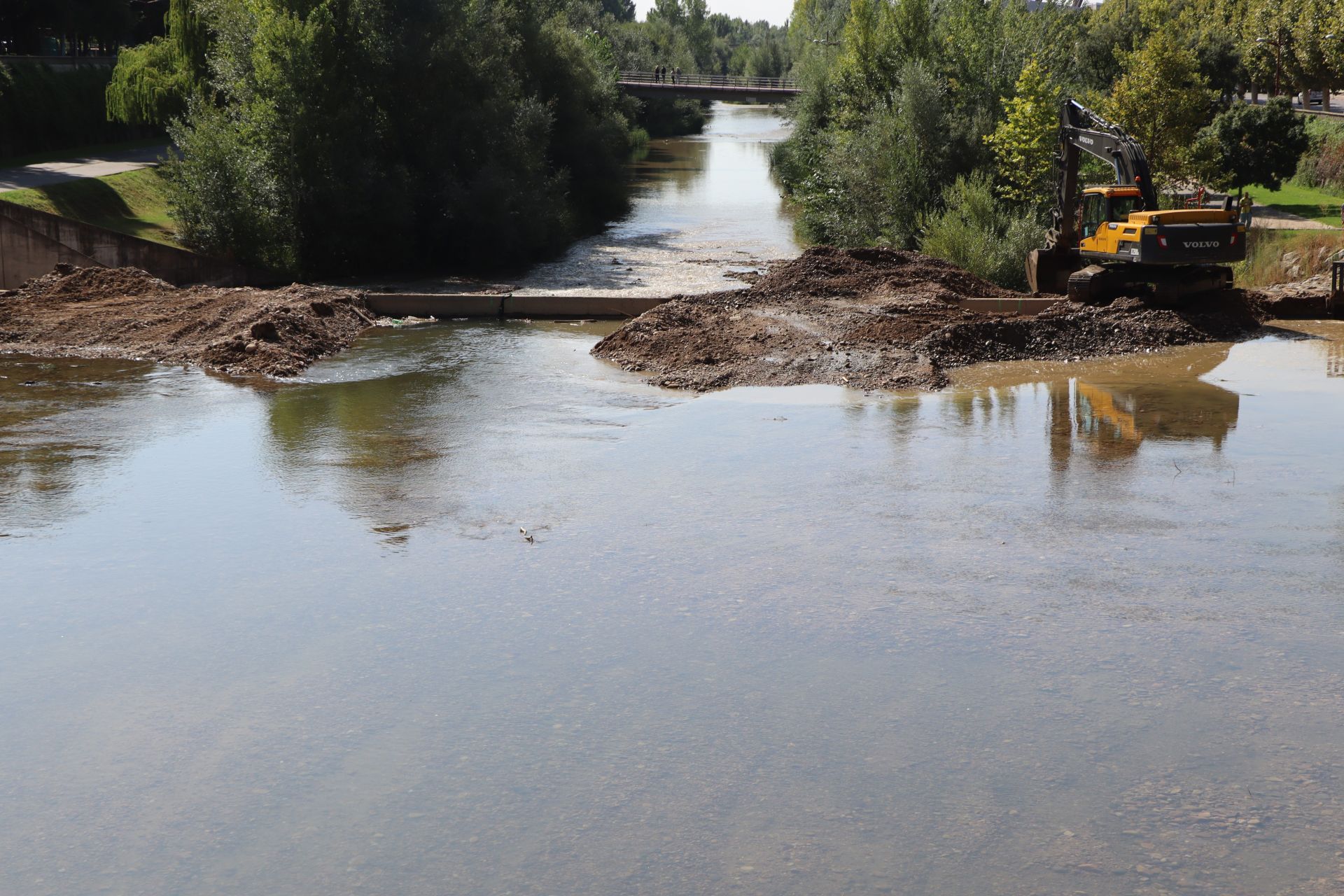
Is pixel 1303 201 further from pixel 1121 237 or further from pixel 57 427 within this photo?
pixel 57 427

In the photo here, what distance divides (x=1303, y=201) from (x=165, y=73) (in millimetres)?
37330

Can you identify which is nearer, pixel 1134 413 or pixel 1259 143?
pixel 1134 413

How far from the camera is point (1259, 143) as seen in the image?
40781 mm

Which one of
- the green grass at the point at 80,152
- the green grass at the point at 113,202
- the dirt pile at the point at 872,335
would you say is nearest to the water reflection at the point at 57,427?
the dirt pile at the point at 872,335

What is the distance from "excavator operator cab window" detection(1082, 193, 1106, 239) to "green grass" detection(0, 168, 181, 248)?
21.4 m

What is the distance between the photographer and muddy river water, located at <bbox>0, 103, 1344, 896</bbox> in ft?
21.9

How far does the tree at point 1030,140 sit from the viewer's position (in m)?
32.1

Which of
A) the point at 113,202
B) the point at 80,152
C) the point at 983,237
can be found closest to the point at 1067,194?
the point at 983,237

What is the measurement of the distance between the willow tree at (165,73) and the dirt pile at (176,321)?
11.6 metres

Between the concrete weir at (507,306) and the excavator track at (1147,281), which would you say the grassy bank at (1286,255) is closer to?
the excavator track at (1147,281)

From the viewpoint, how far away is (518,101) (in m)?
36.9

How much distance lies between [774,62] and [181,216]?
372 ft

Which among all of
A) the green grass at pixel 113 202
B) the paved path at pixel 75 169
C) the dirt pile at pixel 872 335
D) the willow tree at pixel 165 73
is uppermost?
the willow tree at pixel 165 73

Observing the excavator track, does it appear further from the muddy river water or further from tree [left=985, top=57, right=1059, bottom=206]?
tree [left=985, top=57, right=1059, bottom=206]
